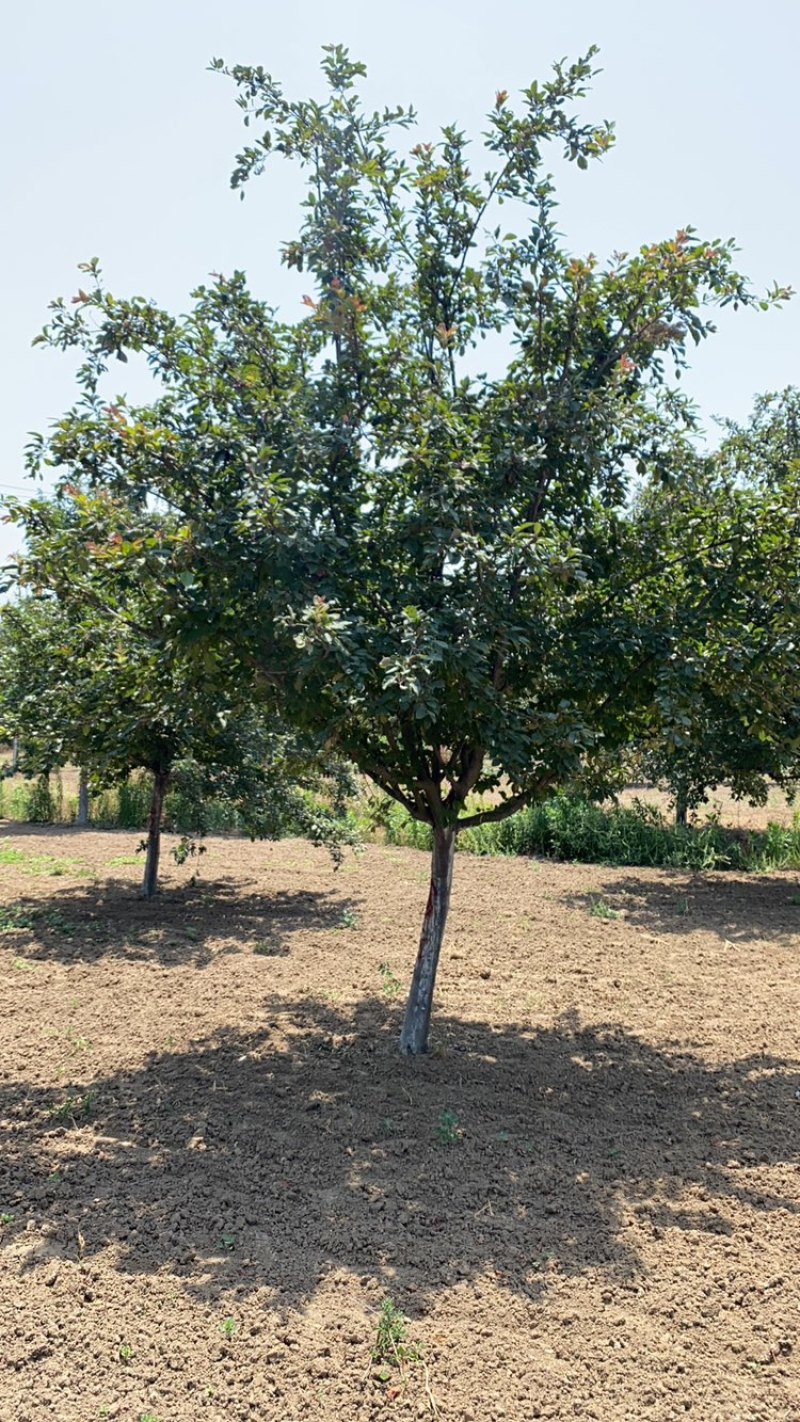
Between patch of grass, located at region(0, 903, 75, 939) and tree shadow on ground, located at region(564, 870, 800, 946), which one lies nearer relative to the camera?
patch of grass, located at region(0, 903, 75, 939)

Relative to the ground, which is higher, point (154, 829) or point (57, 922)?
point (154, 829)

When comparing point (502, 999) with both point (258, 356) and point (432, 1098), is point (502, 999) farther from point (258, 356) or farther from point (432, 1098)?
point (258, 356)

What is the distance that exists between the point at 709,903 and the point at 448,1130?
7.79 metres

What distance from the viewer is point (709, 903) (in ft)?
39.3

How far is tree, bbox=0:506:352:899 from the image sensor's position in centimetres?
517

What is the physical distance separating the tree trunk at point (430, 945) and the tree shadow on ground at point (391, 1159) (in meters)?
0.20

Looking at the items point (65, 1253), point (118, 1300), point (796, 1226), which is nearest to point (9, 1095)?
point (65, 1253)

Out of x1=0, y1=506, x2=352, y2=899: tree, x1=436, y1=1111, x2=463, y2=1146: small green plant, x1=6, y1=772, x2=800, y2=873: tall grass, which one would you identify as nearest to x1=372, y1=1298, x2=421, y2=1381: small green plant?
x1=436, y1=1111, x2=463, y2=1146: small green plant

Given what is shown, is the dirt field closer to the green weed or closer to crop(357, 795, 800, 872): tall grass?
the green weed

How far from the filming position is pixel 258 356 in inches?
213

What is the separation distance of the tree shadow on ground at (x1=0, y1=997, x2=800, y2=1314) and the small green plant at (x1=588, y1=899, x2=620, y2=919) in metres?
4.39

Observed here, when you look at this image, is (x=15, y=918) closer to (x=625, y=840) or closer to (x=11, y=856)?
(x=11, y=856)

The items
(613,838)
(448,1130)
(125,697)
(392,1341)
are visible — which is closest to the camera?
(392,1341)

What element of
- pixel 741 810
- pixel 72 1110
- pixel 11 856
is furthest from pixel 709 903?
pixel 741 810
